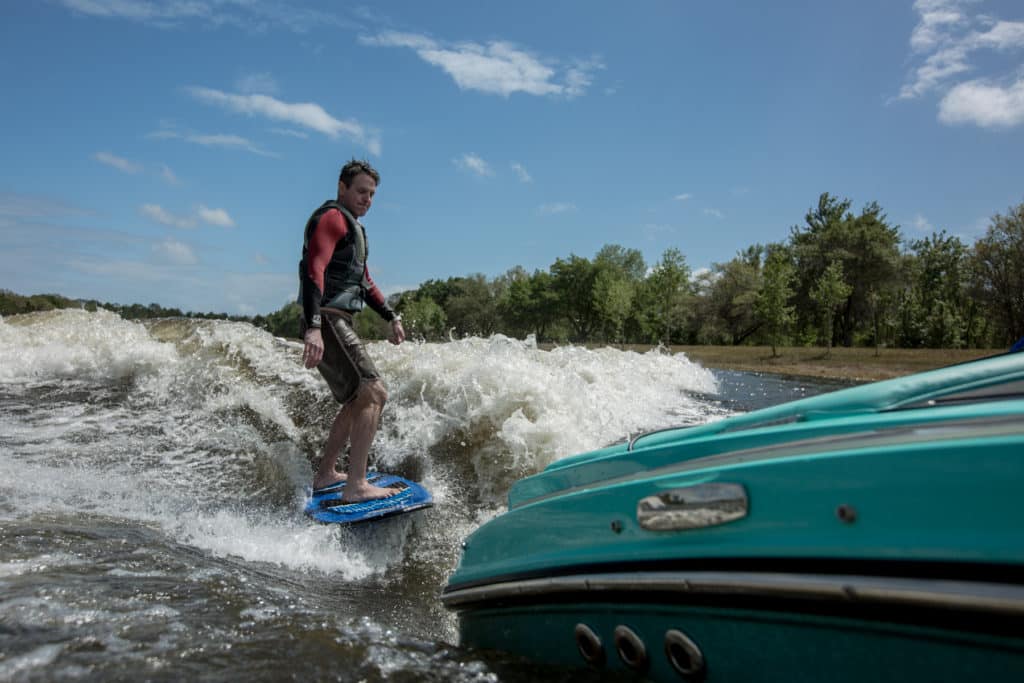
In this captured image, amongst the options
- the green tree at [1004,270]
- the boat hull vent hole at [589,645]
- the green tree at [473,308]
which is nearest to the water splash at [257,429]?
the boat hull vent hole at [589,645]

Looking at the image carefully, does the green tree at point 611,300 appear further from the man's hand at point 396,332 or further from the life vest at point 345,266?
the life vest at point 345,266

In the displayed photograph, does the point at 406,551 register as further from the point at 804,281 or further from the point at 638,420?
the point at 804,281

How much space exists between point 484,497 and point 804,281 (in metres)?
57.2

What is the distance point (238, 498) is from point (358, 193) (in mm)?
2457

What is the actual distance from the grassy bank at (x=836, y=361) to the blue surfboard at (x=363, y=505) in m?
25.5

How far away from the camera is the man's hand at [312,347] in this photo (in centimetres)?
406

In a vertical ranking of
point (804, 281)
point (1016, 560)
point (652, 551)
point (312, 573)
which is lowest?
point (312, 573)

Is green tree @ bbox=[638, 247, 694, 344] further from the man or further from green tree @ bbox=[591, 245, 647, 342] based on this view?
the man

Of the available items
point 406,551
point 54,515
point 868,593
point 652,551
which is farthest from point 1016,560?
point 54,515

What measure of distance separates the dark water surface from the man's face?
2.20 m

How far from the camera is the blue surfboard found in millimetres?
4039

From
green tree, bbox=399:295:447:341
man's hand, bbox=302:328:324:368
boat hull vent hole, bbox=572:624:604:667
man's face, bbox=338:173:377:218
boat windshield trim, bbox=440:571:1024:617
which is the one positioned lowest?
boat hull vent hole, bbox=572:624:604:667

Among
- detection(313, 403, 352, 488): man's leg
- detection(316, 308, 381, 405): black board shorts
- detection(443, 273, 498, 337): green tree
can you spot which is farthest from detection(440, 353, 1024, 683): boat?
detection(443, 273, 498, 337): green tree

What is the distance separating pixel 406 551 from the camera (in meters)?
3.92
